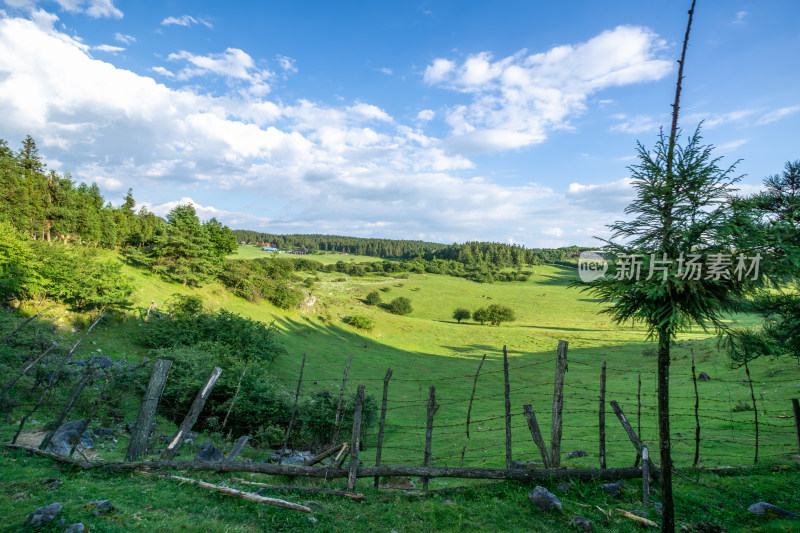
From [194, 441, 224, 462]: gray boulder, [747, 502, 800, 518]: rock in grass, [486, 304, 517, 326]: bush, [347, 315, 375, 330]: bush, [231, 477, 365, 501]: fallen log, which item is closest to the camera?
[747, 502, 800, 518]: rock in grass

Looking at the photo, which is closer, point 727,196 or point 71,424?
point 727,196

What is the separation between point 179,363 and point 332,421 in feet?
26.9

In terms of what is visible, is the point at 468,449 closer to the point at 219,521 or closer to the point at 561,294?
the point at 219,521

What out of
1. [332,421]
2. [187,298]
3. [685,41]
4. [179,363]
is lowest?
[332,421]

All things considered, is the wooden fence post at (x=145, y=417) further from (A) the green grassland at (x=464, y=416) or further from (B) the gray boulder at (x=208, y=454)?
(B) the gray boulder at (x=208, y=454)

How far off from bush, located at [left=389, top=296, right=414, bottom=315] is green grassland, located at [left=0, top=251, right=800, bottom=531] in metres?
14.7

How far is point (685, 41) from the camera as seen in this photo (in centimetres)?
598

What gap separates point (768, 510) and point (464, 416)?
17046 millimetres

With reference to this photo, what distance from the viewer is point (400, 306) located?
7812 cm

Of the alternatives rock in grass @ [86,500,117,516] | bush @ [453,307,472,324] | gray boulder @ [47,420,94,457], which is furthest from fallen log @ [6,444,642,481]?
bush @ [453,307,472,324]

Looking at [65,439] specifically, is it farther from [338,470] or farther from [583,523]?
[583,523]

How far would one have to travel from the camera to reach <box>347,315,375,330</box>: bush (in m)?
54.5

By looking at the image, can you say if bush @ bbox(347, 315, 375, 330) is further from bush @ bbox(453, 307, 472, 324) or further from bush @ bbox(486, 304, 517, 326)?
bush @ bbox(486, 304, 517, 326)

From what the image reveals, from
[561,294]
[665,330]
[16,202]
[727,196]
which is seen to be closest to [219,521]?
[665,330]
